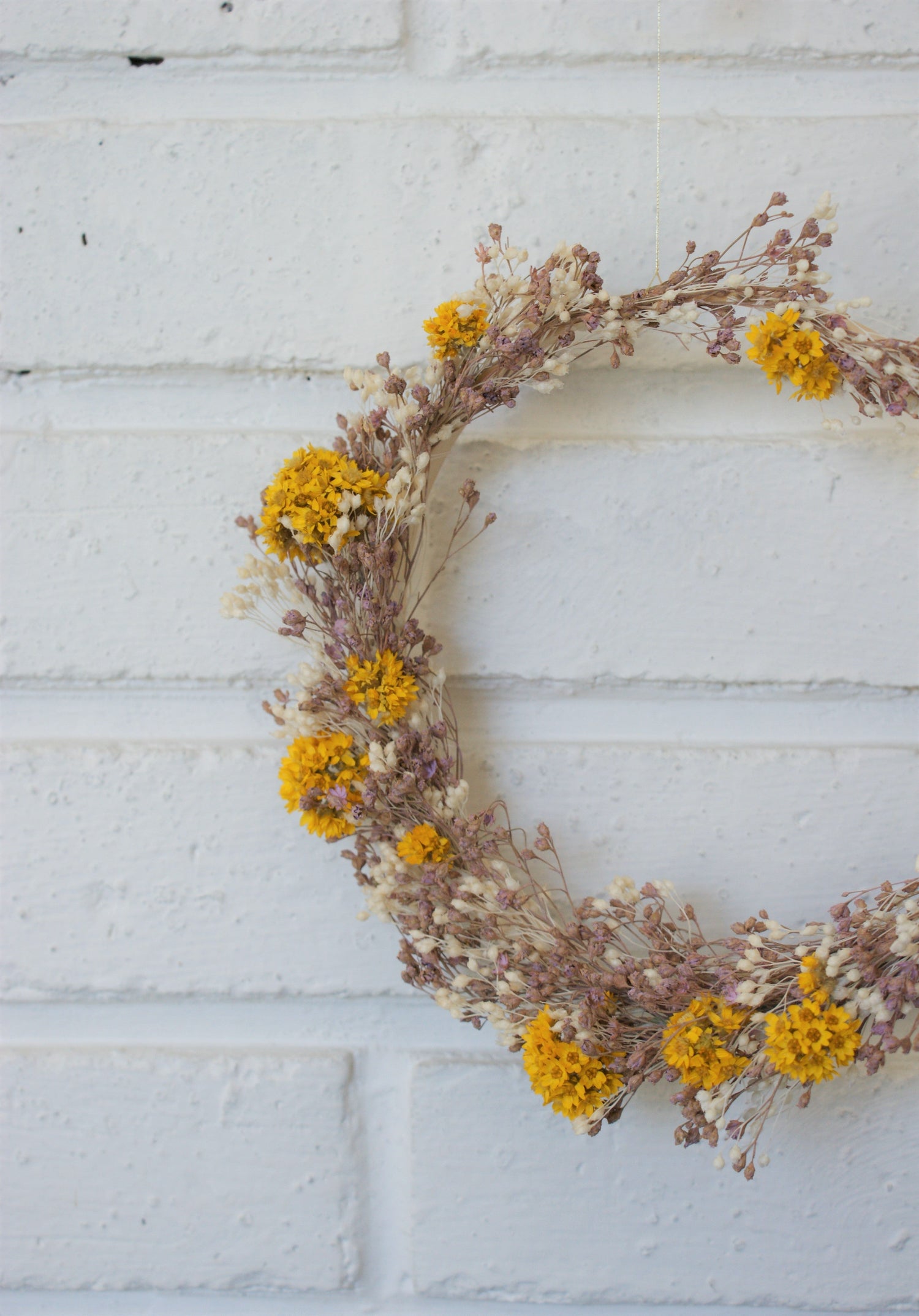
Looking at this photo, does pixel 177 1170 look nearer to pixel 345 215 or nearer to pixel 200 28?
pixel 345 215

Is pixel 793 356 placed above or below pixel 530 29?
below

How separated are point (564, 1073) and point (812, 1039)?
0.16 metres

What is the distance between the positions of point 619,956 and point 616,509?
1.07 ft

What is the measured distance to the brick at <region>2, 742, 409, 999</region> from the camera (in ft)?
2.38

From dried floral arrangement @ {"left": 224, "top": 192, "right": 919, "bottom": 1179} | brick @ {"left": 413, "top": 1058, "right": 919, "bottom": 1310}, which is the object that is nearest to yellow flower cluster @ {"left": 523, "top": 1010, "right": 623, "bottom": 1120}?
dried floral arrangement @ {"left": 224, "top": 192, "right": 919, "bottom": 1179}

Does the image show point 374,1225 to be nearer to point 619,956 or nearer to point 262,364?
point 619,956

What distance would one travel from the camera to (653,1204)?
0.72 meters

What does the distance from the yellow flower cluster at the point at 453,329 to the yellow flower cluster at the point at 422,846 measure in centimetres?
33

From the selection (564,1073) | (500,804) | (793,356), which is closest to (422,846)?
(500,804)

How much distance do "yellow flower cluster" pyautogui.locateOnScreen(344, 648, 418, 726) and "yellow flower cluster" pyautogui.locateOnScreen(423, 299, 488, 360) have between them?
214 mm

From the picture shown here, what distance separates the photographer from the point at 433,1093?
72 cm

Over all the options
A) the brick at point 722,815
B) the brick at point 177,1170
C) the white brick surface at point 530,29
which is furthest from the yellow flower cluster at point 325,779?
the white brick surface at point 530,29

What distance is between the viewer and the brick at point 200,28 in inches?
27.3

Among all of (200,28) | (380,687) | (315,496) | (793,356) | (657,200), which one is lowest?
(380,687)
